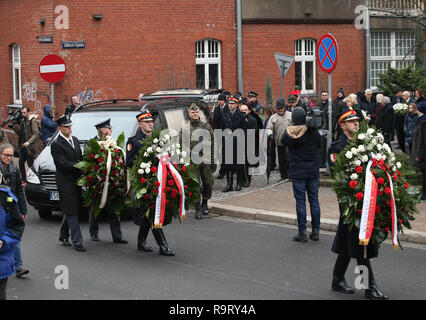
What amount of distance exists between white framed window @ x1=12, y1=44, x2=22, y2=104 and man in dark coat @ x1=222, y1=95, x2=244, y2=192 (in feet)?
40.4

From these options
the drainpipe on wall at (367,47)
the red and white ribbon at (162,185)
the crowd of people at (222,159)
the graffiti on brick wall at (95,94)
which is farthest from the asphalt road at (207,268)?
the drainpipe on wall at (367,47)

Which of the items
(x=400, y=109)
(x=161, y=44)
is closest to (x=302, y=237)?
(x=400, y=109)

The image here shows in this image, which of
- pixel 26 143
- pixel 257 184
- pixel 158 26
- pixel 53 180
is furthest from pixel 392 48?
pixel 53 180

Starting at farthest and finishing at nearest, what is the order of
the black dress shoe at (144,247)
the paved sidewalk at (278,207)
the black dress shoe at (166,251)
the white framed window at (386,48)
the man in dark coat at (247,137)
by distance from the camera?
the white framed window at (386,48) → the man in dark coat at (247,137) → the paved sidewalk at (278,207) → the black dress shoe at (144,247) → the black dress shoe at (166,251)

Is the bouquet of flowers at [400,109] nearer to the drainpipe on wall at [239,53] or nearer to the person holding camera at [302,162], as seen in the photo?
the drainpipe on wall at [239,53]

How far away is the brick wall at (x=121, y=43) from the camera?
22.1m

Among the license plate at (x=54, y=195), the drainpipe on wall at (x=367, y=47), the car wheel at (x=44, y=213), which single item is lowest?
the car wheel at (x=44, y=213)

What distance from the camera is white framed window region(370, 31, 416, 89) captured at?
28.9 m

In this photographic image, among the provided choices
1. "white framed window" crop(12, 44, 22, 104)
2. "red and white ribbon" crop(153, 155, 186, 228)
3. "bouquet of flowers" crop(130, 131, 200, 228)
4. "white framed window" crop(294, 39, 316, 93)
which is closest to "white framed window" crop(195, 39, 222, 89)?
"white framed window" crop(294, 39, 316, 93)

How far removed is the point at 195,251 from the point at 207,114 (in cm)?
536

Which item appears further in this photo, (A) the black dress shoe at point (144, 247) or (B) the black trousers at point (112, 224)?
(B) the black trousers at point (112, 224)

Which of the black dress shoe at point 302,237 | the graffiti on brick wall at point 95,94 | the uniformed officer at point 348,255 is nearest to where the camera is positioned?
the uniformed officer at point 348,255

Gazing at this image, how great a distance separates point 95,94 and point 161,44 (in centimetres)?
276

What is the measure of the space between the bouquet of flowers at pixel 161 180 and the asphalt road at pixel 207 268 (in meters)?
0.66
